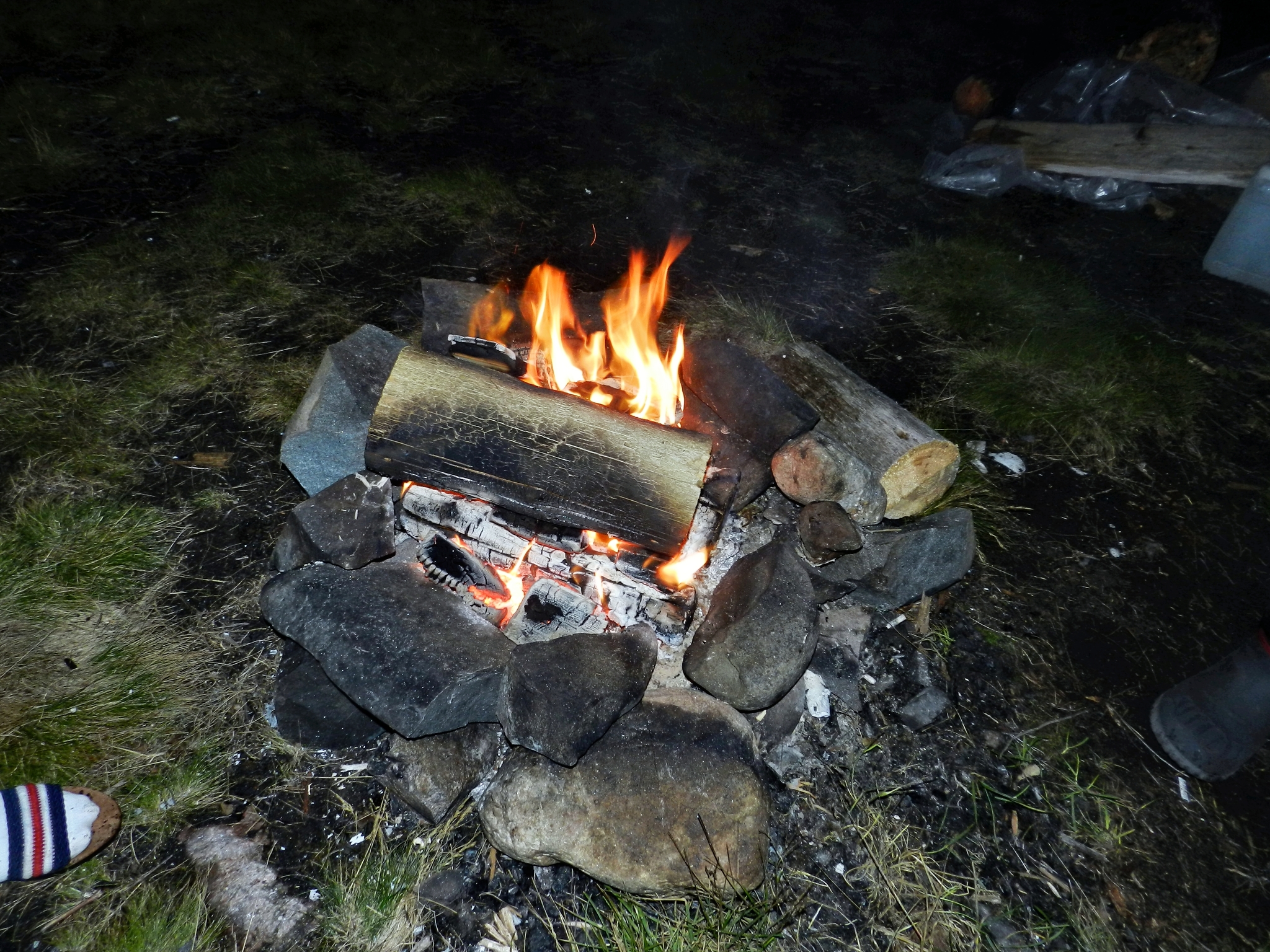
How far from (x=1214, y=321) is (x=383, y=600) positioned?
598 cm

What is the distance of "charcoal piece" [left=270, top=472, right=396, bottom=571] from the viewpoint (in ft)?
8.82

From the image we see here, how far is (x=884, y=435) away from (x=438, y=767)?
2.25 meters

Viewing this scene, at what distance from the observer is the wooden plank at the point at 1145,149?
243 inches

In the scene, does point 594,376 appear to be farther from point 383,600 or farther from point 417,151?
point 417,151

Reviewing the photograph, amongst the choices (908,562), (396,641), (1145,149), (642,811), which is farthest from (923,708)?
(1145,149)

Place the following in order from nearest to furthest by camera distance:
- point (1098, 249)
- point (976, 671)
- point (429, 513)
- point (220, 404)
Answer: point (429, 513), point (976, 671), point (220, 404), point (1098, 249)

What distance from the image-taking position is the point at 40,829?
7.22 ft

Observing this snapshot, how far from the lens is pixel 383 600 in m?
2.61

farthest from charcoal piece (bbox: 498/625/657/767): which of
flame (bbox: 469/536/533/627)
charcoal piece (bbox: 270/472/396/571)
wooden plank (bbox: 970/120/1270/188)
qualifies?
wooden plank (bbox: 970/120/1270/188)

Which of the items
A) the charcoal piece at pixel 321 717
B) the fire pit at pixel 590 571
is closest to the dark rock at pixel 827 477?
the fire pit at pixel 590 571

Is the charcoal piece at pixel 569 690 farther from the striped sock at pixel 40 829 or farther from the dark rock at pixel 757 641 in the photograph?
the striped sock at pixel 40 829

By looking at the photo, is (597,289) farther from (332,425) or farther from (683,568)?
(683,568)

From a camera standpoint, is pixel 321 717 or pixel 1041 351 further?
pixel 1041 351

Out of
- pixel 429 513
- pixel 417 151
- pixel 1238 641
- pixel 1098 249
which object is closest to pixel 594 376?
pixel 429 513
